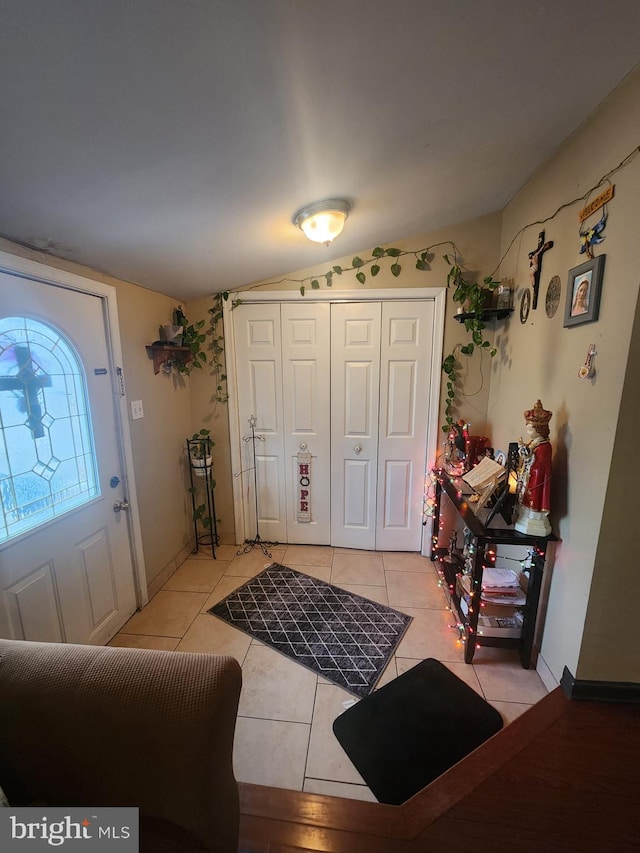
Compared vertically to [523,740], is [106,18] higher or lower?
higher

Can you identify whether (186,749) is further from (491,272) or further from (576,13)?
(491,272)

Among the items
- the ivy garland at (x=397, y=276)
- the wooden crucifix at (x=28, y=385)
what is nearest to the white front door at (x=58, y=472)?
the wooden crucifix at (x=28, y=385)

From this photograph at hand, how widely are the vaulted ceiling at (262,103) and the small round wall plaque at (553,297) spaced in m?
0.60

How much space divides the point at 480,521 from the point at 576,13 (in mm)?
1722

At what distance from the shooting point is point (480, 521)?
5.34 ft

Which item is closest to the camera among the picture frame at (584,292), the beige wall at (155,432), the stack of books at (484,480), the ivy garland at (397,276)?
the picture frame at (584,292)

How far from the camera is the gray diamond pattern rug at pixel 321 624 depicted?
1726 millimetres

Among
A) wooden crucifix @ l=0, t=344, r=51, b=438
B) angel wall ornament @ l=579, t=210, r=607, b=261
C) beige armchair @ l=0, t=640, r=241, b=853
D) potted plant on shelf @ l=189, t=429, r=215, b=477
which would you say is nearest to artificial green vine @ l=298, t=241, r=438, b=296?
angel wall ornament @ l=579, t=210, r=607, b=261

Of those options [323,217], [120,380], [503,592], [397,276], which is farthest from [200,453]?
[503,592]

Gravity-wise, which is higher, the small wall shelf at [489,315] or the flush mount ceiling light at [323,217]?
the flush mount ceiling light at [323,217]

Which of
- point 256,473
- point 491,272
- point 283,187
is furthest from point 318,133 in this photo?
point 256,473

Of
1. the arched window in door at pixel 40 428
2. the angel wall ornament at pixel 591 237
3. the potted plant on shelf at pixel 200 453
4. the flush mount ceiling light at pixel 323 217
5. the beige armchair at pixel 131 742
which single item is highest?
the flush mount ceiling light at pixel 323 217

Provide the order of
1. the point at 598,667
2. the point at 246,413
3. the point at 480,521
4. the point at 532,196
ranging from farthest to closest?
the point at 246,413
the point at 532,196
the point at 480,521
the point at 598,667

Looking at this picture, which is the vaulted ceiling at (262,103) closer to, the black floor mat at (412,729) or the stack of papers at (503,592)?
the stack of papers at (503,592)
